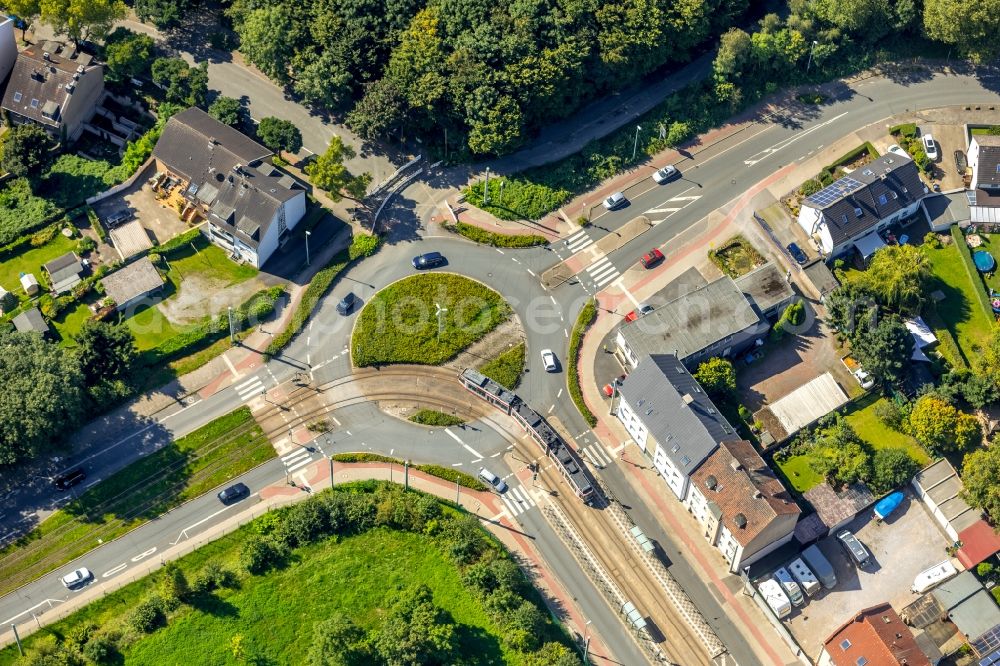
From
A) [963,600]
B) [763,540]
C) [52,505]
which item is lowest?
[963,600]

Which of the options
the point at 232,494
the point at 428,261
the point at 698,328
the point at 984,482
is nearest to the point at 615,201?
the point at 698,328

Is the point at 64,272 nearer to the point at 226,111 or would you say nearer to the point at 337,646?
the point at 226,111

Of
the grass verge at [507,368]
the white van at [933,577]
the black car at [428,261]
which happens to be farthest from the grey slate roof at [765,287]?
the black car at [428,261]

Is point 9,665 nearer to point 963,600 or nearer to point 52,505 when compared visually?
point 52,505

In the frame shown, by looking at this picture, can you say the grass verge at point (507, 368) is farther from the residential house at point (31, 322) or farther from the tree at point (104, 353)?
the residential house at point (31, 322)

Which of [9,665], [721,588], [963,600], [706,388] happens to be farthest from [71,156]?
[963,600]

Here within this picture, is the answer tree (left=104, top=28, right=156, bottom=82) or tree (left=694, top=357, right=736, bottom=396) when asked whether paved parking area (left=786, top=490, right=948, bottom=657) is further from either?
tree (left=104, top=28, right=156, bottom=82)
